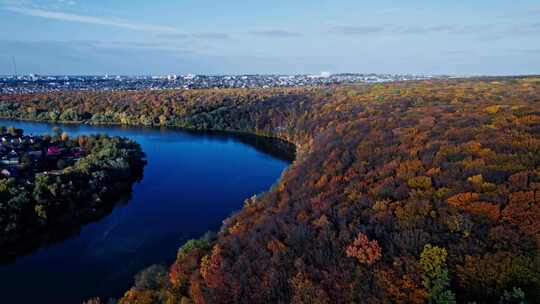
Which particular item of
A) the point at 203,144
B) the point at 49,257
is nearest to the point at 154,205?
the point at 49,257

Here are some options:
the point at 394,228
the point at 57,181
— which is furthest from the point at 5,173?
the point at 394,228

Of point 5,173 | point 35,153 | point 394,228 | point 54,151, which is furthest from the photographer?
point 54,151

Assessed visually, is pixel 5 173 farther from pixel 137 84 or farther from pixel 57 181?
pixel 137 84

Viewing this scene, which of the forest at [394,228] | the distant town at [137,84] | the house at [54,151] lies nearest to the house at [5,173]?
the house at [54,151]

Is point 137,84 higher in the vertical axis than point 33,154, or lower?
higher

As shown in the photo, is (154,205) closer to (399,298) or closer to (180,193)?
(180,193)

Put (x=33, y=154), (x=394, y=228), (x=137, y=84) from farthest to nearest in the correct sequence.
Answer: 1. (x=137, y=84)
2. (x=33, y=154)
3. (x=394, y=228)
